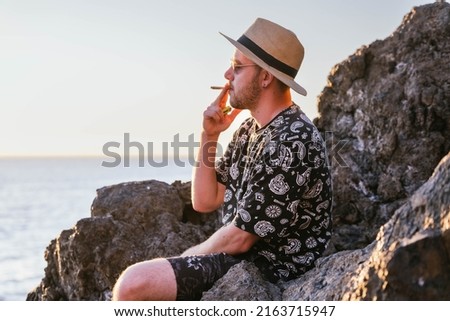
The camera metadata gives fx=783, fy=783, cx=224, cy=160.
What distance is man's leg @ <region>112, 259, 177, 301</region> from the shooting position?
4.54m

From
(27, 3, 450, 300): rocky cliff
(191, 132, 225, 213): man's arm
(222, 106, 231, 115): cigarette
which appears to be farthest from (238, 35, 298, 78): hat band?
(27, 3, 450, 300): rocky cliff

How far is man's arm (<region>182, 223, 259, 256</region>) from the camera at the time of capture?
4926 mm

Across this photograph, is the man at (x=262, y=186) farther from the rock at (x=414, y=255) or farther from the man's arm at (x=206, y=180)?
the rock at (x=414, y=255)

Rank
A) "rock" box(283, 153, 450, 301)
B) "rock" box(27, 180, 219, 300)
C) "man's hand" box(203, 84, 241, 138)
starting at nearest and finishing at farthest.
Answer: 1. "rock" box(283, 153, 450, 301)
2. "man's hand" box(203, 84, 241, 138)
3. "rock" box(27, 180, 219, 300)

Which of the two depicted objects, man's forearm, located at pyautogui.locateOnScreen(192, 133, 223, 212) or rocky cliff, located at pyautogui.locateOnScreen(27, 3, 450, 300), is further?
rocky cliff, located at pyautogui.locateOnScreen(27, 3, 450, 300)

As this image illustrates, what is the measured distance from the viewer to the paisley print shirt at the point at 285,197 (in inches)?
193

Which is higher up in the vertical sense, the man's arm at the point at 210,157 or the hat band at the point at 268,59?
the hat band at the point at 268,59

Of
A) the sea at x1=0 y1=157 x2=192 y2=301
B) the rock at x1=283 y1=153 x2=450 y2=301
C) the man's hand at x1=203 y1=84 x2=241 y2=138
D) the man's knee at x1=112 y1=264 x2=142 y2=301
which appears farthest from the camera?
the sea at x1=0 y1=157 x2=192 y2=301

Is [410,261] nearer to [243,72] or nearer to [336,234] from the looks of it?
A: [243,72]

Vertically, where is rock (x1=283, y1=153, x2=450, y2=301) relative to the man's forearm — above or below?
below

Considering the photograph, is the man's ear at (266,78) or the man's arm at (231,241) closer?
the man's arm at (231,241)

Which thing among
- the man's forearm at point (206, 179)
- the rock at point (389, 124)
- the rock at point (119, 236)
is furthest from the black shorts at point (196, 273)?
the rock at point (389, 124)

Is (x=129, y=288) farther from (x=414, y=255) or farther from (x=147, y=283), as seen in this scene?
(x=414, y=255)

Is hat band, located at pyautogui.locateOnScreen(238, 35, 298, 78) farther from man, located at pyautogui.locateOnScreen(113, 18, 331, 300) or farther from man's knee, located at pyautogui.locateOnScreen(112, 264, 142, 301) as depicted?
man's knee, located at pyautogui.locateOnScreen(112, 264, 142, 301)
